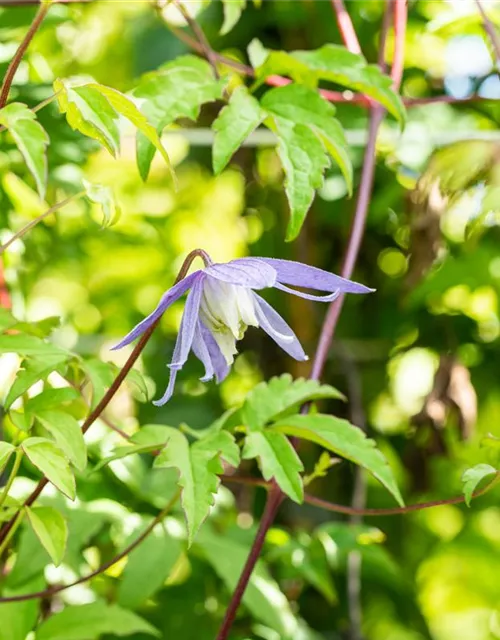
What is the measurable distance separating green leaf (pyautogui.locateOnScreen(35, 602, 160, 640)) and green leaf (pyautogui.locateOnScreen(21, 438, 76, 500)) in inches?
11.4

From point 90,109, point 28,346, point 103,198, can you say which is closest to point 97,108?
point 90,109

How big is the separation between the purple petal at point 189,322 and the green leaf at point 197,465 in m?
0.09

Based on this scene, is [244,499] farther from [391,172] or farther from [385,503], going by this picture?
[391,172]

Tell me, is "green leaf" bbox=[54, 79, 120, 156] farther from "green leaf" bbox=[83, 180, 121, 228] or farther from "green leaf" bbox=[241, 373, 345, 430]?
"green leaf" bbox=[241, 373, 345, 430]

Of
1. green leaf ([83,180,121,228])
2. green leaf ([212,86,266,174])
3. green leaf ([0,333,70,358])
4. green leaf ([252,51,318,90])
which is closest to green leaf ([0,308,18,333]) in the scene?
green leaf ([0,333,70,358])

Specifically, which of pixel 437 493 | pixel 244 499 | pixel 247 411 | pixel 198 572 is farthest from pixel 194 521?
pixel 437 493

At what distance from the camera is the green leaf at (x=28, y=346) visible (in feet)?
2.45

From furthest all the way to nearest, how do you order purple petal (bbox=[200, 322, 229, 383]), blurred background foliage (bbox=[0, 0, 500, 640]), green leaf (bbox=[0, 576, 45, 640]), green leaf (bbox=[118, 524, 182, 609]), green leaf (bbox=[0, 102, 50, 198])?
blurred background foliage (bbox=[0, 0, 500, 640])
green leaf (bbox=[118, 524, 182, 609])
green leaf (bbox=[0, 576, 45, 640])
purple petal (bbox=[200, 322, 229, 383])
green leaf (bbox=[0, 102, 50, 198])

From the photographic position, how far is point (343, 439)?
30.7 inches

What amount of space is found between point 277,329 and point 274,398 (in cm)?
12

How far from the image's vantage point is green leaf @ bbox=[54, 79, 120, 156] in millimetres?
634

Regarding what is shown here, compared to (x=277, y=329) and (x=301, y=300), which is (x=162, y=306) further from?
(x=301, y=300)

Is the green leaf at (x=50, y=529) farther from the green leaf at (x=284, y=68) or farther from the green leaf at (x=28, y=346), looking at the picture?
the green leaf at (x=284, y=68)

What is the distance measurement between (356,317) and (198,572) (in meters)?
0.63
